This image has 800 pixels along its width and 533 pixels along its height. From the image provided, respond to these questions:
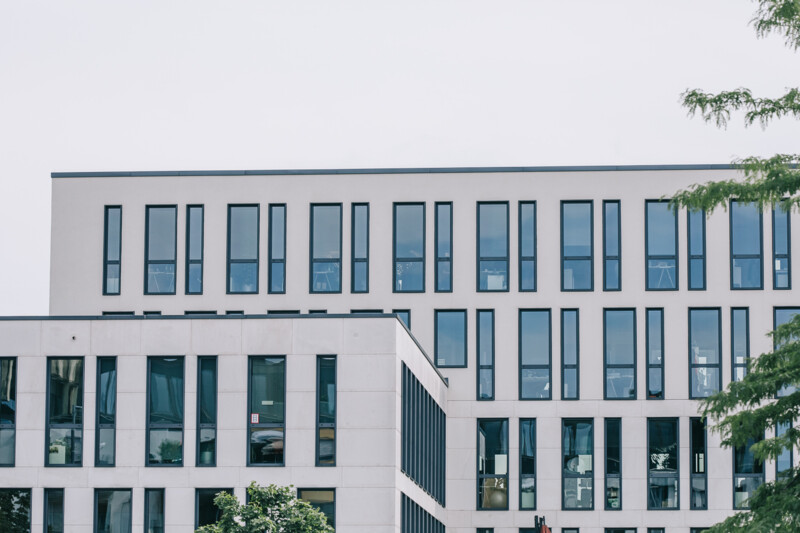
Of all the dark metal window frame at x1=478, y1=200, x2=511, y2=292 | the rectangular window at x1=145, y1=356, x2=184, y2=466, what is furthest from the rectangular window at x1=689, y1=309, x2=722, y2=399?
the rectangular window at x1=145, y1=356, x2=184, y2=466

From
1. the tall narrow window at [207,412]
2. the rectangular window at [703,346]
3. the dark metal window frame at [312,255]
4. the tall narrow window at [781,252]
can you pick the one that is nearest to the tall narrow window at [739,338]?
the rectangular window at [703,346]

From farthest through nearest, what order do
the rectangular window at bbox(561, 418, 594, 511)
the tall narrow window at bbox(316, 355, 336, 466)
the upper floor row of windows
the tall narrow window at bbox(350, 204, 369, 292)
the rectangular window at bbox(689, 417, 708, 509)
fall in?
the tall narrow window at bbox(350, 204, 369, 292), the upper floor row of windows, the rectangular window at bbox(561, 418, 594, 511), the rectangular window at bbox(689, 417, 708, 509), the tall narrow window at bbox(316, 355, 336, 466)

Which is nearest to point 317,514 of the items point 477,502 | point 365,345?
point 365,345

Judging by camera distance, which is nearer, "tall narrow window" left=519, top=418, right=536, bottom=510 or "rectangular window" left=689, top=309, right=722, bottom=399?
"tall narrow window" left=519, top=418, right=536, bottom=510

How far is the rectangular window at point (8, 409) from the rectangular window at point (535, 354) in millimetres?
20221

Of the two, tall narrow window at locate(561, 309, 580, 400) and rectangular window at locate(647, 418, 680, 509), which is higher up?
tall narrow window at locate(561, 309, 580, 400)

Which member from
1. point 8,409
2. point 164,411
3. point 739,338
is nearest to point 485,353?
point 739,338

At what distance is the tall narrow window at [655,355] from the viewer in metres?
53.3

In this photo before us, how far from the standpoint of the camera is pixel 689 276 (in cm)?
5334

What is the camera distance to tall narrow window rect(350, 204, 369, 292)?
5356 cm

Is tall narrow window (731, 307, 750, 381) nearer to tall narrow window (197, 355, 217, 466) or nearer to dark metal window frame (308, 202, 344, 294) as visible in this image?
dark metal window frame (308, 202, 344, 294)

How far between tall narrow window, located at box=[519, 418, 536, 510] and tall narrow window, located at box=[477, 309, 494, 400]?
1.64 metres

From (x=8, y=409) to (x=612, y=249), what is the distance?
23.0 meters

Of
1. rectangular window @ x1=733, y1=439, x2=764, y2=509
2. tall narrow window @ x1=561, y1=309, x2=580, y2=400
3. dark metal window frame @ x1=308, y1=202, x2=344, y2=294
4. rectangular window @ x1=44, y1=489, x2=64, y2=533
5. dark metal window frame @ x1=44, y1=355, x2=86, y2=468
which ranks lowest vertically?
rectangular window @ x1=44, y1=489, x2=64, y2=533
